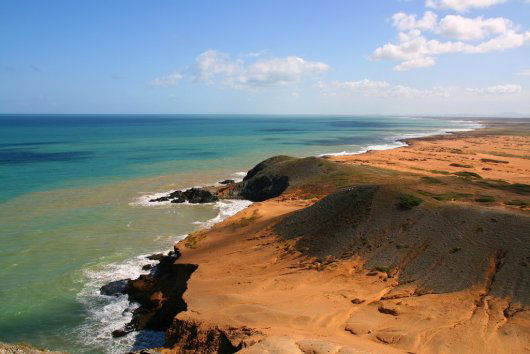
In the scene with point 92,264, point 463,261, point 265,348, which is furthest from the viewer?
point 92,264

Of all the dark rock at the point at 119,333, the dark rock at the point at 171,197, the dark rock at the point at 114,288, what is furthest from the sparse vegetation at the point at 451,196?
the dark rock at the point at 171,197

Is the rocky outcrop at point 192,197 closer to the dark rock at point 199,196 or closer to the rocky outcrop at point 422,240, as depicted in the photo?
the dark rock at point 199,196

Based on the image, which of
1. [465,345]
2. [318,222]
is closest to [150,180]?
[318,222]

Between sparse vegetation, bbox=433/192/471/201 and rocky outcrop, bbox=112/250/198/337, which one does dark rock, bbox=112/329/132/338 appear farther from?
sparse vegetation, bbox=433/192/471/201

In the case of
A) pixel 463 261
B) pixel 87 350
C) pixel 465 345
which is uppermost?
pixel 463 261

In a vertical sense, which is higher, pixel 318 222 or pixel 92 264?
pixel 318 222

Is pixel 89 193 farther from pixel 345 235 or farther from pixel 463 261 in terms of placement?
pixel 463 261
